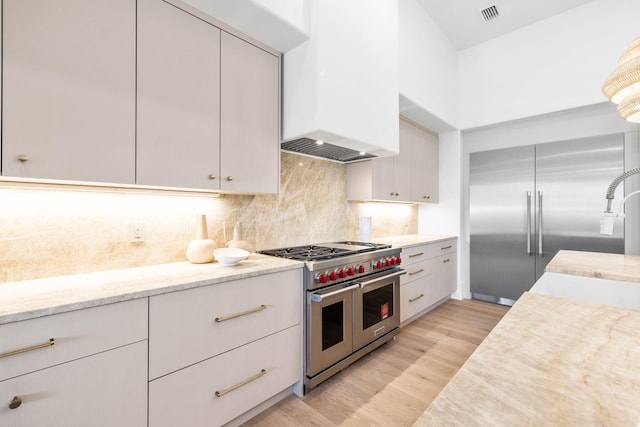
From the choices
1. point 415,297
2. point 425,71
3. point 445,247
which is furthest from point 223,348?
point 425,71

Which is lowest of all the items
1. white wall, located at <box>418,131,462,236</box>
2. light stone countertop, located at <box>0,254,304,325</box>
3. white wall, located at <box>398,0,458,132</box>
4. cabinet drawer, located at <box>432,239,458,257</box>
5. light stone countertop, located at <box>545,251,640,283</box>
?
cabinet drawer, located at <box>432,239,458,257</box>

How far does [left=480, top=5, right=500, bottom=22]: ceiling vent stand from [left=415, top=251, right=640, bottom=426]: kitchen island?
364cm

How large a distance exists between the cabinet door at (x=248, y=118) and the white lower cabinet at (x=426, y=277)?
1729mm

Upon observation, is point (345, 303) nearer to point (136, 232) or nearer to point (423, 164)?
point (136, 232)

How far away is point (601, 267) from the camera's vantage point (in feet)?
5.33

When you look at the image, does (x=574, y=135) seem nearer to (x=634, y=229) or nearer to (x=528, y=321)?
(x=634, y=229)

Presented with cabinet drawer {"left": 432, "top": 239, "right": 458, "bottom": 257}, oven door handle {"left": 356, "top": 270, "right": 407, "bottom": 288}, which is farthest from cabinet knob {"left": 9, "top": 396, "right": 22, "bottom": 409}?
cabinet drawer {"left": 432, "top": 239, "right": 458, "bottom": 257}

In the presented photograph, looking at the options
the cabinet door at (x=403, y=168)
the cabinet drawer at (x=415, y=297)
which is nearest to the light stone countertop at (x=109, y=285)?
the cabinet drawer at (x=415, y=297)

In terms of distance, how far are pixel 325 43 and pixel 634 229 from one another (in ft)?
12.3

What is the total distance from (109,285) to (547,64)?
4720 mm

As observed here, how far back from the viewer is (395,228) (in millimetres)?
3926

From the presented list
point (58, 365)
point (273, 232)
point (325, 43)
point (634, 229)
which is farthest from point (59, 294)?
point (634, 229)

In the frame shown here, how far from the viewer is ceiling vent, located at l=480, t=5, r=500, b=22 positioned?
327cm

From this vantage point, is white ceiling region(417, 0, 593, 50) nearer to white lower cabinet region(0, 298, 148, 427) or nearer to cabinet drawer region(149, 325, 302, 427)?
cabinet drawer region(149, 325, 302, 427)
